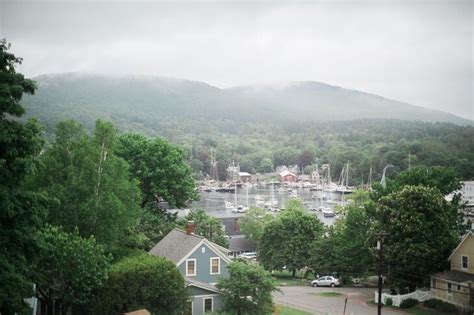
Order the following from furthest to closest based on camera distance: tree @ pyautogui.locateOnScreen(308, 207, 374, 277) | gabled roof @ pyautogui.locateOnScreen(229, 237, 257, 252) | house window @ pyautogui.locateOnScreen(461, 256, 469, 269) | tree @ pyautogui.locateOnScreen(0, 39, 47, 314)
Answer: gabled roof @ pyautogui.locateOnScreen(229, 237, 257, 252), tree @ pyautogui.locateOnScreen(308, 207, 374, 277), house window @ pyautogui.locateOnScreen(461, 256, 469, 269), tree @ pyautogui.locateOnScreen(0, 39, 47, 314)

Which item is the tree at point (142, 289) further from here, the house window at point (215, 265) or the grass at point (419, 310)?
the grass at point (419, 310)

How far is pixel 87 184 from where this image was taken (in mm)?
34156

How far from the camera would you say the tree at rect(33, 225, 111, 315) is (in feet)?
93.2

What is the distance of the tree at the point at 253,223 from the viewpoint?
77.3m

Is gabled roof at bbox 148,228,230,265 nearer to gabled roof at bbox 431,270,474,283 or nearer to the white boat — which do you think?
gabled roof at bbox 431,270,474,283

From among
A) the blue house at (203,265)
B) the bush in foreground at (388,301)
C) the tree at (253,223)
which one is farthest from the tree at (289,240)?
the blue house at (203,265)

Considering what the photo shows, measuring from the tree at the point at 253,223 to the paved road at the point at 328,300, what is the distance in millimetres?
25553

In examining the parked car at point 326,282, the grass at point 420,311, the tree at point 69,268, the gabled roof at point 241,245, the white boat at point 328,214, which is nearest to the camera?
the tree at point 69,268

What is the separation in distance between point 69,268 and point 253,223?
52.4 m

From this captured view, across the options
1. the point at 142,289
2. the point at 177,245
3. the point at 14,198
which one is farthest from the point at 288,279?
the point at 14,198

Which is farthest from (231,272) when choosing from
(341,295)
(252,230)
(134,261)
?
(252,230)

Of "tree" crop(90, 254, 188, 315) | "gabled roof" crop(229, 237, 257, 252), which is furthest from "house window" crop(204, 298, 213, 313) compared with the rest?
"gabled roof" crop(229, 237, 257, 252)

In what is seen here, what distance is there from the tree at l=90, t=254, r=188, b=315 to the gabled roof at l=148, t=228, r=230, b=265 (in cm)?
572

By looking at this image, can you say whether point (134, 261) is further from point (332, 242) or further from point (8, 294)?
point (332, 242)
